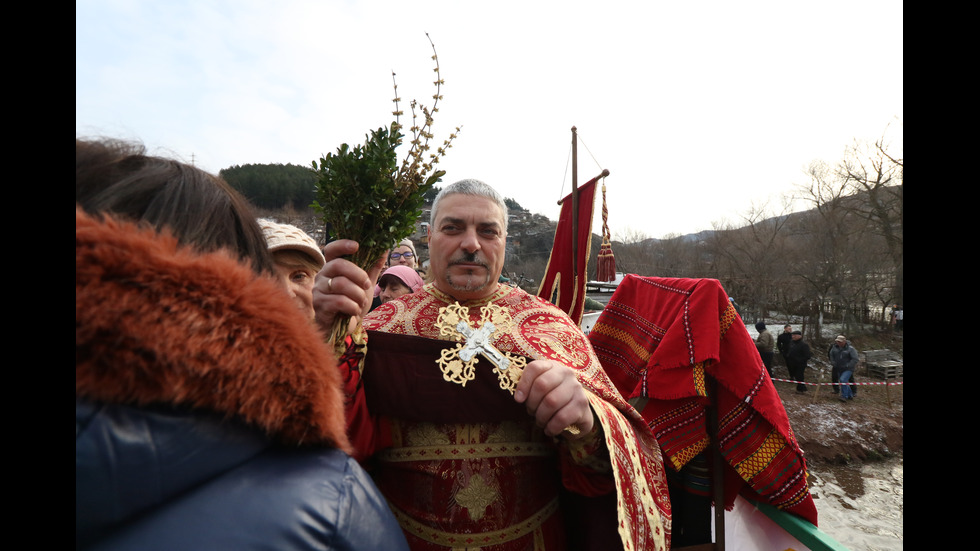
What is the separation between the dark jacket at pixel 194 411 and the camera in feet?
1.86

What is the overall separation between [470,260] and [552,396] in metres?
0.95

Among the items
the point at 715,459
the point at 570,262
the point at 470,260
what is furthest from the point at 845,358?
the point at 470,260

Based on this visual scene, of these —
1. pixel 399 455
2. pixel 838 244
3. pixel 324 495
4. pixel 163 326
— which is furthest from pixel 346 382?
pixel 838 244

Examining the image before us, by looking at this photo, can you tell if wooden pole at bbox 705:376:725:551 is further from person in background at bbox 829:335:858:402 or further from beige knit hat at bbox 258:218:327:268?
person in background at bbox 829:335:858:402

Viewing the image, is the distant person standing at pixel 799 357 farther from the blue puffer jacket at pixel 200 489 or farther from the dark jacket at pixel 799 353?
the blue puffer jacket at pixel 200 489

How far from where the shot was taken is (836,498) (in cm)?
855

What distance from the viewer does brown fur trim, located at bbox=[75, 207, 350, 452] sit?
22.2 inches

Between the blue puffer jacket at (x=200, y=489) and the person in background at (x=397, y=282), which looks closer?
the blue puffer jacket at (x=200, y=489)

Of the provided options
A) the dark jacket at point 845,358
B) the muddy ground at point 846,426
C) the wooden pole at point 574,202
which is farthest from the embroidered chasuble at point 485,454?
the dark jacket at point 845,358

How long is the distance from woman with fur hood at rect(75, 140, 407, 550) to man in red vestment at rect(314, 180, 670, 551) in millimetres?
760

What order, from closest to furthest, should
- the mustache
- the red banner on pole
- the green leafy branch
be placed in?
1. the green leafy branch
2. the mustache
3. the red banner on pole

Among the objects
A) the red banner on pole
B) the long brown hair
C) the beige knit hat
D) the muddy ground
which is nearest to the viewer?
the long brown hair

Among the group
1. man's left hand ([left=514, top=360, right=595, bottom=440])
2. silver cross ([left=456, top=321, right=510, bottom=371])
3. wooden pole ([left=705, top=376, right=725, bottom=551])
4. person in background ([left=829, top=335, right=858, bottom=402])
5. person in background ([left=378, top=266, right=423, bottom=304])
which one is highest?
person in background ([left=378, top=266, right=423, bottom=304])

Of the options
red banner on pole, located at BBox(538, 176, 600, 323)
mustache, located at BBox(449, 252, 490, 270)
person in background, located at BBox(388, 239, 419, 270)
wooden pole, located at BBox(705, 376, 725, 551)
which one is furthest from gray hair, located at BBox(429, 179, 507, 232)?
person in background, located at BBox(388, 239, 419, 270)
